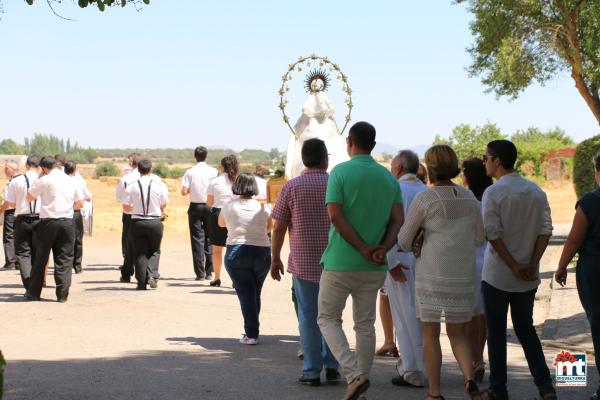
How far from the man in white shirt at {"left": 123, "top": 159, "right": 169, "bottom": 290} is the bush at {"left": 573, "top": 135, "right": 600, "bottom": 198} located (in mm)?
7792

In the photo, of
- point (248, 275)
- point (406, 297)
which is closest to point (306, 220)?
point (406, 297)

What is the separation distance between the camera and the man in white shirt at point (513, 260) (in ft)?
25.7

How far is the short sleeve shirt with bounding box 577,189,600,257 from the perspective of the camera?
307 inches

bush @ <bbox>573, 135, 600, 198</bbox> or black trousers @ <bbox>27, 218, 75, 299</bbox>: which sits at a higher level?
bush @ <bbox>573, 135, 600, 198</bbox>

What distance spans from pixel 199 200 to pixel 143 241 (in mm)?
1912

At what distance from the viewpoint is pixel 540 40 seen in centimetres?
2628

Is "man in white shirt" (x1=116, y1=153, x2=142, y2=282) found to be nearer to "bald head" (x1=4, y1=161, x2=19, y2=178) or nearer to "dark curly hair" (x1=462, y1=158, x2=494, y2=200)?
"bald head" (x1=4, y1=161, x2=19, y2=178)

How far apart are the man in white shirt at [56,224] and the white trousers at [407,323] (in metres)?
6.60

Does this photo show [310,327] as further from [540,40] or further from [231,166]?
[540,40]

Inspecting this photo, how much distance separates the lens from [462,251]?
7637 mm

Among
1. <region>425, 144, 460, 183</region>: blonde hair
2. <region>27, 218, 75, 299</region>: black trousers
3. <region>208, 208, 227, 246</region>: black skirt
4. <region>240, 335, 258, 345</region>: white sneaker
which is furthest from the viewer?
<region>208, 208, 227, 246</region>: black skirt

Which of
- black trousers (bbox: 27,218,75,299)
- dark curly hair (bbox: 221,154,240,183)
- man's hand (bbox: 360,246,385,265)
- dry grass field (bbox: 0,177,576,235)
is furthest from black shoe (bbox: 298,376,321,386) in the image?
dry grass field (bbox: 0,177,576,235)

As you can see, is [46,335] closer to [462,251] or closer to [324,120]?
[324,120]

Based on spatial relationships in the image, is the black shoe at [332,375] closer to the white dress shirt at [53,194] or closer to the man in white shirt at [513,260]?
the man in white shirt at [513,260]
